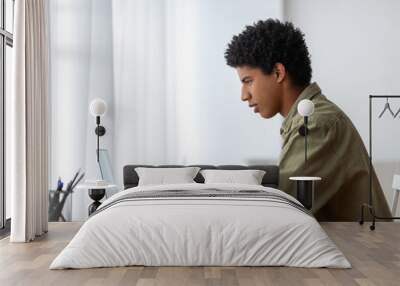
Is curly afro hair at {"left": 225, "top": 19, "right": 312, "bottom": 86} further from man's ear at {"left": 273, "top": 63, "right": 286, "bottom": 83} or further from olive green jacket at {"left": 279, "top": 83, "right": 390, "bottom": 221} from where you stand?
olive green jacket at {"left": 279, "top": 83, "right": 390, "bottom": 221}

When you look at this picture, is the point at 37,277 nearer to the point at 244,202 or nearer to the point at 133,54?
the point at 244,202

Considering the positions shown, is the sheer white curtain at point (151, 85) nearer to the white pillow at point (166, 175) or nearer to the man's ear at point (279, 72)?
the white pillow at point (166, 175)

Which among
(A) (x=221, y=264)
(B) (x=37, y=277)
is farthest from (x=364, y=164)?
(B) (x=37, y=277)

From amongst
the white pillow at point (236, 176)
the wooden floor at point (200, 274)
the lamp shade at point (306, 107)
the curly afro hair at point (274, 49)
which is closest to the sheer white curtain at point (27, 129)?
the wooden floor at point (200, 274)

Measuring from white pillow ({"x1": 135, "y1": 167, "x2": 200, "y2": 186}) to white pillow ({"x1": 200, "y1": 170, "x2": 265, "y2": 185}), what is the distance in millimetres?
188

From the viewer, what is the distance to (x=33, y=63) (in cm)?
544

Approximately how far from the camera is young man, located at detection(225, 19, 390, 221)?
20.6 ft

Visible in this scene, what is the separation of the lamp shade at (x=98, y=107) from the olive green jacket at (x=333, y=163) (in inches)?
76.4

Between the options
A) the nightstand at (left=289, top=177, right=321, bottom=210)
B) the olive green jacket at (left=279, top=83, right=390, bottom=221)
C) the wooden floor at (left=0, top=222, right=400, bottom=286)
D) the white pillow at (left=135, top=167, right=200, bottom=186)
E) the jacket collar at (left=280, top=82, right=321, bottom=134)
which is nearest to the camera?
the wooden floor at (left=0, top=222, right=400, bottom=286)

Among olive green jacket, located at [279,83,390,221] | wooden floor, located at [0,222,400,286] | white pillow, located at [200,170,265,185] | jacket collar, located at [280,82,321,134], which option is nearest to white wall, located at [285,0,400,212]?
jacket collar, located at [280,82,321,134]

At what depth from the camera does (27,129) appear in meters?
5.27

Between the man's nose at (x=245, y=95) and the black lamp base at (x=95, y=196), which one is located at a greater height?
the man's nose at (x=245, y=95)

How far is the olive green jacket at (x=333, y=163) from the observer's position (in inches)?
246

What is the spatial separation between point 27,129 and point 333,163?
296cm
